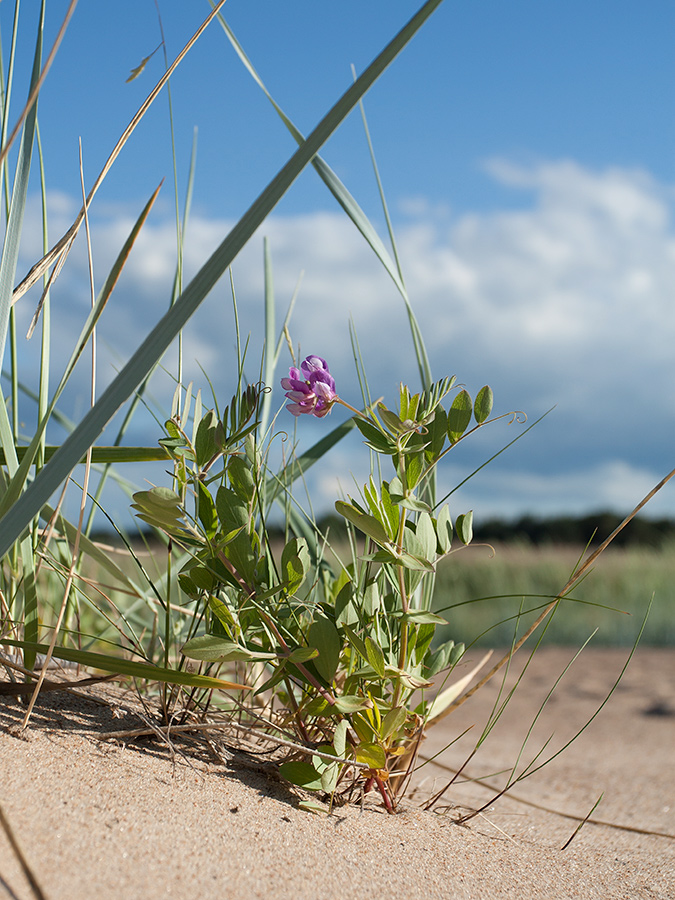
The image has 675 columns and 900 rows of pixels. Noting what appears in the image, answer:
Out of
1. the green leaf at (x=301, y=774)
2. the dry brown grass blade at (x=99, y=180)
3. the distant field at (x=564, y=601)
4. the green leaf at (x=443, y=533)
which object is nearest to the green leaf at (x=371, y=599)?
the green leaf at (x=443, y=533)

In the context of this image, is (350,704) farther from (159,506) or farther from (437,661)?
(159,506)

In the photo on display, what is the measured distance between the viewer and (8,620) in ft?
3.15

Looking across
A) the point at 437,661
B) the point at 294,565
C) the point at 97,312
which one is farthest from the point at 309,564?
the point at 97,312

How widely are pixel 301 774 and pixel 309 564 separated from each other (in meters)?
0.27

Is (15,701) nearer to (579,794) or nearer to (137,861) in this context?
(137,861)

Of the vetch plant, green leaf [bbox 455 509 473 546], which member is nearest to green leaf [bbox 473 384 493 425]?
the vetch plant

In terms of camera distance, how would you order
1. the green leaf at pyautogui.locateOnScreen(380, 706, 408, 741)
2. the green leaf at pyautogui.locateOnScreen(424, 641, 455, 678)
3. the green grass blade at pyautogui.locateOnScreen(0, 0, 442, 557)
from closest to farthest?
the green grass blade at pyautogui.locateOnScreen(0, 0, 442, 557), the green leaf at pyautogui.locateOnScreen(380, 706, 408, 741), the green leaf at pyautogui.locateOnScreen(424, 641, 455, 678)

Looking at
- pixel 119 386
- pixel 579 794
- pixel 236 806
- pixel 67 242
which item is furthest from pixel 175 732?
pixel 579 794

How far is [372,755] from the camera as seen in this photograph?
0.90m

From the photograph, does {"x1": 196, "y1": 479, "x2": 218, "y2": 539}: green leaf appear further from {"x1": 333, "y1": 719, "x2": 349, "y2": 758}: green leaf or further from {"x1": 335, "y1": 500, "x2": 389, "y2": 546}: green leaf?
{"x1": 333, "y1": 719, "x2": 349, "y2": 758}: green leaf

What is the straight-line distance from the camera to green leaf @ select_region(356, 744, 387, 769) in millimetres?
891

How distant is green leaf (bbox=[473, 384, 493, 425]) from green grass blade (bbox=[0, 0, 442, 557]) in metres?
0.37

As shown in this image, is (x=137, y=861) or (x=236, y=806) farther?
(x=236, y=806)

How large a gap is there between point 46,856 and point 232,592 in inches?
14.4
